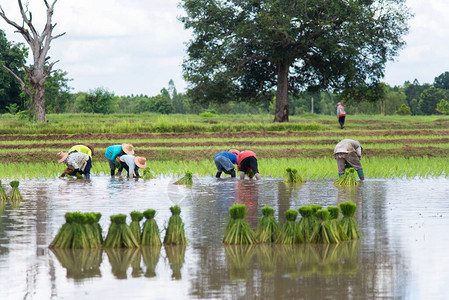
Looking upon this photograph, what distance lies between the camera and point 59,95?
191 ft

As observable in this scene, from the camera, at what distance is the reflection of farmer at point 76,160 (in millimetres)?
15602

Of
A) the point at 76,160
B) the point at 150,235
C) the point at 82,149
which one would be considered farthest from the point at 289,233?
the point at 82,149

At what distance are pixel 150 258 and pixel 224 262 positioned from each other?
0.82 meters

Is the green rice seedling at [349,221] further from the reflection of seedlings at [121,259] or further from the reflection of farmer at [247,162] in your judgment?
the reflection of farmer at [247,162]

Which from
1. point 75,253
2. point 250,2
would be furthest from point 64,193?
point 250,2

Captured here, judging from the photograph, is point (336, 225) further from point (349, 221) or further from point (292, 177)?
point (292, 177)

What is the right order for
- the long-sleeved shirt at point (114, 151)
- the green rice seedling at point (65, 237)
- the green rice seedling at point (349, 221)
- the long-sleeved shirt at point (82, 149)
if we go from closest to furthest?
the green rice seedling at point (65, 237)
the green rice seedling at point (349, 221)
the long-sleeved shirt at point (82, 149)
the long-sleeved shirt at point (114, 151)

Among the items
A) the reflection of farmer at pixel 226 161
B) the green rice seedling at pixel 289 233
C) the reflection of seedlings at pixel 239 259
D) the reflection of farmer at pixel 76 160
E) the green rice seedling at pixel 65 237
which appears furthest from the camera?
the reflection of farmer at pixel 76 160

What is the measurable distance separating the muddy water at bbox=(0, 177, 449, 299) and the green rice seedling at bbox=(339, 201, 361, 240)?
0.59 ft

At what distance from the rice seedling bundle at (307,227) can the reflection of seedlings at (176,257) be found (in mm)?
1393

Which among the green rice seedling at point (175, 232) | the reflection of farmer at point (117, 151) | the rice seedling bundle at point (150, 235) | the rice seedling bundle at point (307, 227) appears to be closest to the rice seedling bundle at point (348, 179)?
the reflection of farmer at point (117, 151)

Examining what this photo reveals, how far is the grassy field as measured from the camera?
56.7 feet

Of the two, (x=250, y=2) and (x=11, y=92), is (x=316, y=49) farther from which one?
(x=11, y=92)

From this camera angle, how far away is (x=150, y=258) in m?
6.41
